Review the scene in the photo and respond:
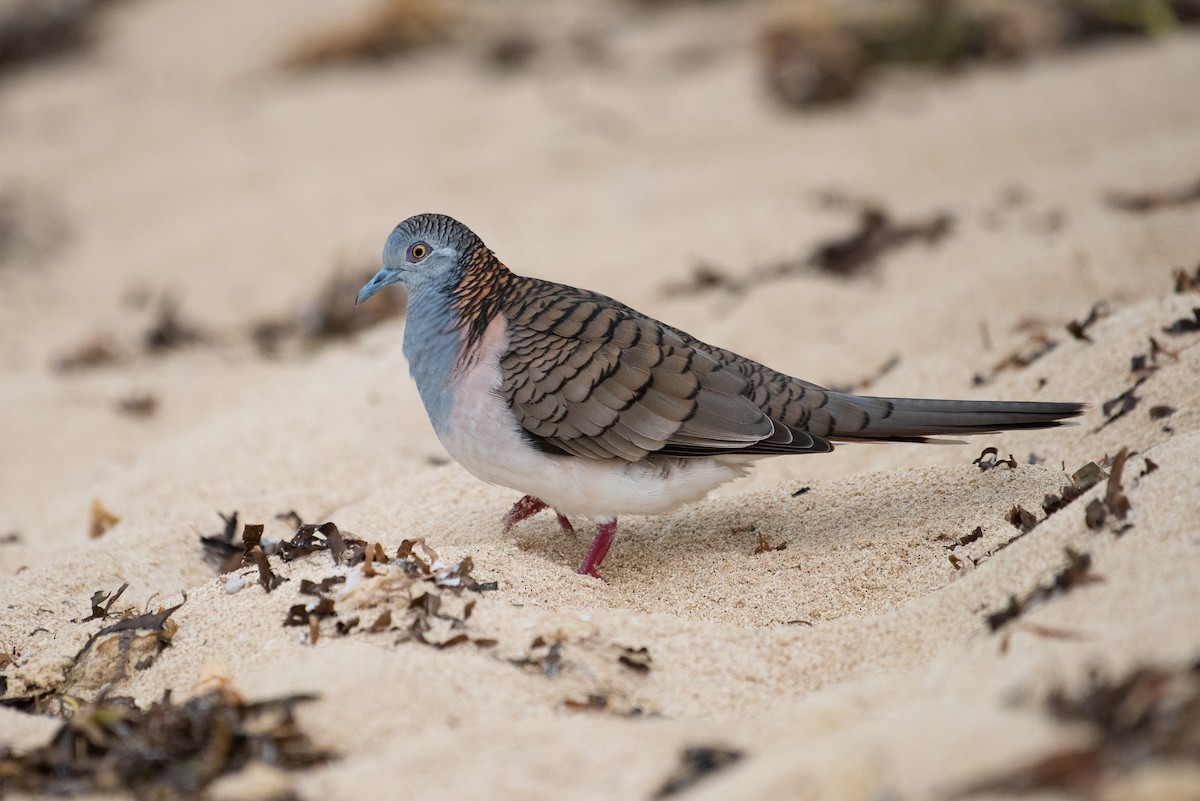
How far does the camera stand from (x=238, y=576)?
3.45 meters

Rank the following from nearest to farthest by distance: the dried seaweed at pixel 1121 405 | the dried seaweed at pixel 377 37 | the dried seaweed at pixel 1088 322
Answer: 1. the dried seaweed at pixel 1121 405
2. the dried seaweed at pixel 1088 322
3. the dried seaweed at pixel 377 37

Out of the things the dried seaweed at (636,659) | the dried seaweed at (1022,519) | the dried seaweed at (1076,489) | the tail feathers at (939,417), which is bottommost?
the dried seaweed at (636,659)

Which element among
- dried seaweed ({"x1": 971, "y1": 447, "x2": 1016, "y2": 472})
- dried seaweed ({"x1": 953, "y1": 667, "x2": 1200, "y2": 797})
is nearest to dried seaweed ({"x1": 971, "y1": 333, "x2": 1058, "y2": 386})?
dried seaweed ({"x1": 971, "y1": 447, "x2": 1016, "y2": 472})

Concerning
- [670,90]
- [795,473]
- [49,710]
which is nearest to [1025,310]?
[795,473]

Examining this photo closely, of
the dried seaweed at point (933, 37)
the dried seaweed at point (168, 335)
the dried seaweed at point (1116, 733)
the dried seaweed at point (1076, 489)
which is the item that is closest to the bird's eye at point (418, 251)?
the dried seaweed at point (1076, 489)

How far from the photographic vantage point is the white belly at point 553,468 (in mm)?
3691

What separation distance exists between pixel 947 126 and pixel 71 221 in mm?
6582

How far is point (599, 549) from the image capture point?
12.4 feet

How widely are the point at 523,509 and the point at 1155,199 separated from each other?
4021mm

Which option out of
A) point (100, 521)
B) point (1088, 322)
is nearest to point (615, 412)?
point (1088, 322)

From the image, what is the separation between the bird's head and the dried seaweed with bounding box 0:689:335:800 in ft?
5.98

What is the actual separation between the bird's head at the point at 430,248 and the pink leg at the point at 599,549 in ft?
3.33

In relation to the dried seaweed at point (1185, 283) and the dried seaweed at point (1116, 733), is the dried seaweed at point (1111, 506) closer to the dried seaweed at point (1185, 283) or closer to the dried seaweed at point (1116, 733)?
the dried seaweed at point (1116, 733)

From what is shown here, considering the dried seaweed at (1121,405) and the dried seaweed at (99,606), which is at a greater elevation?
the dried seaweed at (1121,405)
